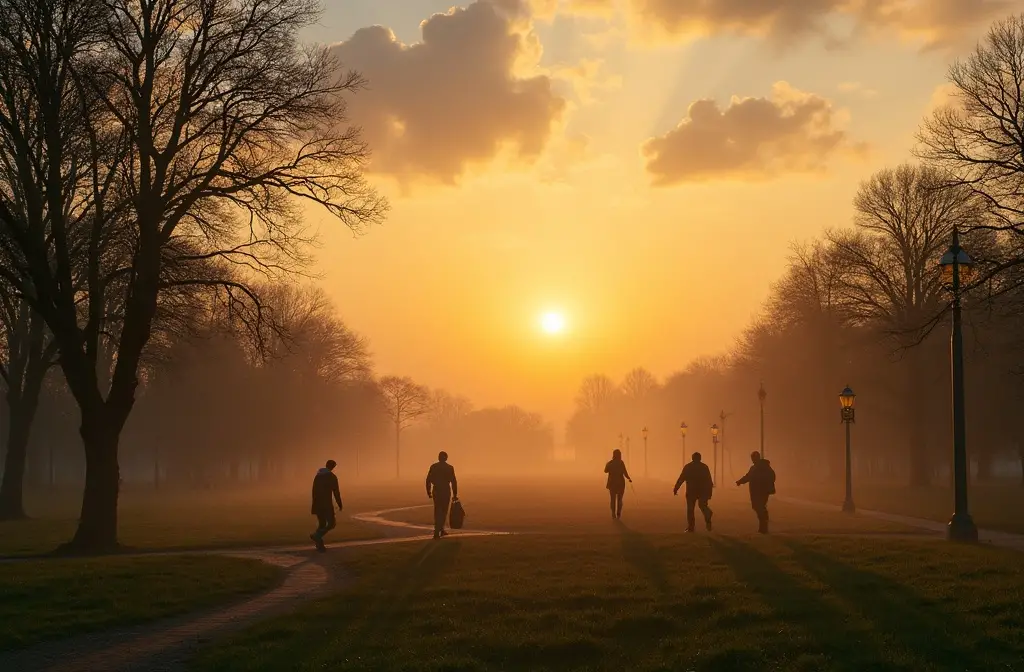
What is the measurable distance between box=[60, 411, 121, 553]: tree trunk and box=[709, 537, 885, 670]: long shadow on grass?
14904mm

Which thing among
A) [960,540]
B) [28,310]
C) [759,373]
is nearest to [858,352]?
[759,373]

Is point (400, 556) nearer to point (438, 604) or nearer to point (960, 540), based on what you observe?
point (438, 604)

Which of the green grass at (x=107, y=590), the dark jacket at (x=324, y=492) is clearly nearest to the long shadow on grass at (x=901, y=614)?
the green grass at (x=107, y=590)

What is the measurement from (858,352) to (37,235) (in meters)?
50.5

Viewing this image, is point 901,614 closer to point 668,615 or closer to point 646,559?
point 668,615

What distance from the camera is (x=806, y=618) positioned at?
1297 centimetres

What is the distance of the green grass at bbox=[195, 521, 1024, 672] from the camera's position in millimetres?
11086

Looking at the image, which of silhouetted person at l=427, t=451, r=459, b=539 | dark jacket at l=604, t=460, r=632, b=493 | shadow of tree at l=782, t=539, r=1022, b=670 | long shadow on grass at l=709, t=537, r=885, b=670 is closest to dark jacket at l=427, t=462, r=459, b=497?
silhouetted person at l=427, t=451, r=459, b=539

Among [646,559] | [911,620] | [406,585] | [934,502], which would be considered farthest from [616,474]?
[934,502]

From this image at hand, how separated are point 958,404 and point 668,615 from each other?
498 inches

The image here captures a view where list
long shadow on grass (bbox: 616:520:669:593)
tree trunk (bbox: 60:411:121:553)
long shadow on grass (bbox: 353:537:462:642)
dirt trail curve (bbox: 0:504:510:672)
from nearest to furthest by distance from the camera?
dirt trail curve (bbox: 0:504:510:672), long shadow on grass (bbox: 353:537:462:642), long shadow on grass (bbox: 616:520:669:593), tree trunk (bbox: 60:411:121:553)

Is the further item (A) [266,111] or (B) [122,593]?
(A) [266,111]

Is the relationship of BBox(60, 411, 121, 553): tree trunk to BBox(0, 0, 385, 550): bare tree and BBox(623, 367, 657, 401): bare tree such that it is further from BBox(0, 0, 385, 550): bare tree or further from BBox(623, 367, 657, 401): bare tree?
BBox(623, 367, 657, 401): bare tree

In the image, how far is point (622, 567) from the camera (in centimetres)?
1841
